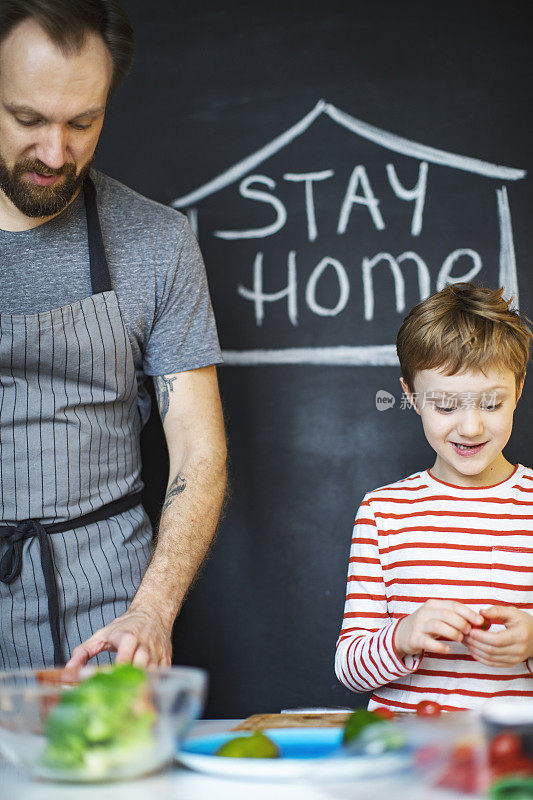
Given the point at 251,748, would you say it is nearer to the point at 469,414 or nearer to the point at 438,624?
the point at 438,624

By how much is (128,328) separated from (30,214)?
0.25 m

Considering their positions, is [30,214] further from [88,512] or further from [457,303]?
[457,303]

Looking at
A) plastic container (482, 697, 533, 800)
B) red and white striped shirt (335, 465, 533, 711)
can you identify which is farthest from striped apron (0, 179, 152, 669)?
plastic container (482, 697, 533, 800)

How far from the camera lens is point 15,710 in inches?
28.1

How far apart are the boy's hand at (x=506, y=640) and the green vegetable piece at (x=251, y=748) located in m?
0.43

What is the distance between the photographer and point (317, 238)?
181cm

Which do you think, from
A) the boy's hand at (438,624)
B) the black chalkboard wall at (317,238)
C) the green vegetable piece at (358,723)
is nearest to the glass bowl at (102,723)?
the green vegetable piece at (358,723)

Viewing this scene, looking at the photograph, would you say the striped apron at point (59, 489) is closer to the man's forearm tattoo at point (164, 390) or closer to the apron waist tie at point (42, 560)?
the apron waist tie at point (42, 560)

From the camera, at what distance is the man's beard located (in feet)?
4.32

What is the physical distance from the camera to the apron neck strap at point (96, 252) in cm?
145

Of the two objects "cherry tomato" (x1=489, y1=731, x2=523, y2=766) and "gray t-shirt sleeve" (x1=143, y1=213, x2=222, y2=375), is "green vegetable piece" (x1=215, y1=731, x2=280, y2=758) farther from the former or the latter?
"gray t-shirt sleeve" (x1=143, y1=213, x2=222, y2=375)

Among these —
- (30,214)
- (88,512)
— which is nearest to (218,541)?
(88,512)

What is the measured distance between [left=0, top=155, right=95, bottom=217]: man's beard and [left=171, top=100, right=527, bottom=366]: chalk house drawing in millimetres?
517

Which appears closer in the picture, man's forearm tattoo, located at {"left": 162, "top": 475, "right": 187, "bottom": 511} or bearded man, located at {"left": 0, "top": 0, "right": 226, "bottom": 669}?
bearded man, located at {"left": 0, "top": 0, "right": 226, "bottom": 669}
